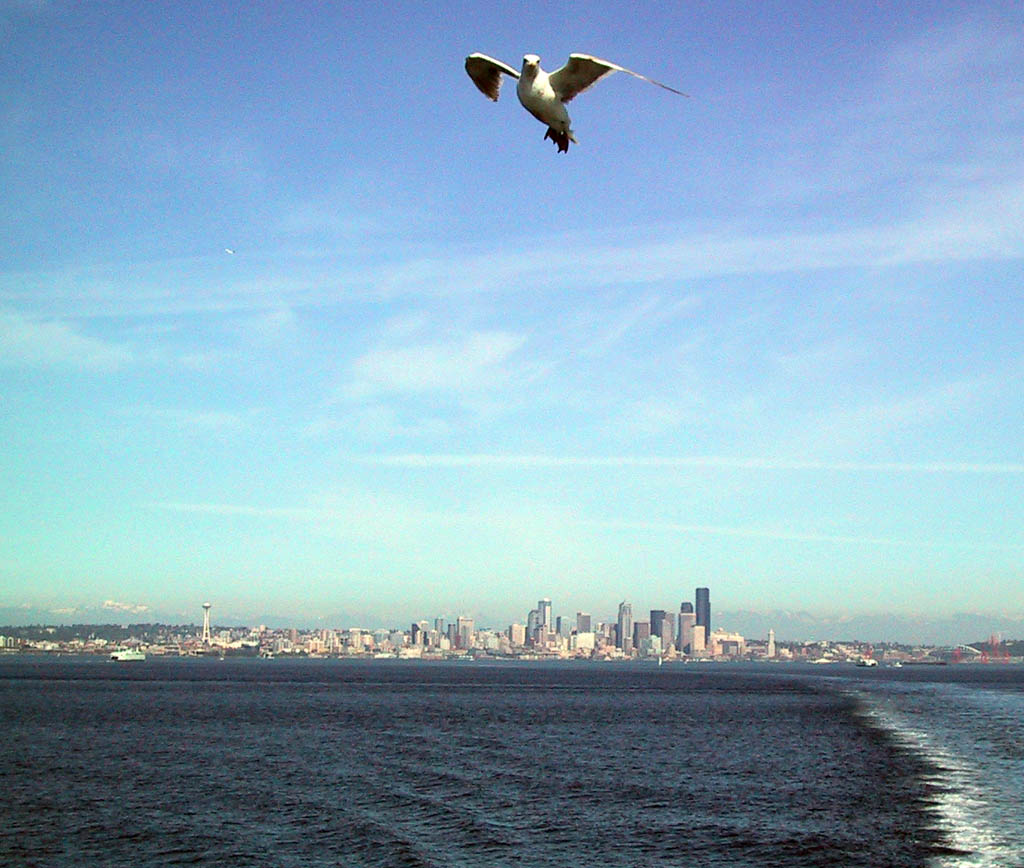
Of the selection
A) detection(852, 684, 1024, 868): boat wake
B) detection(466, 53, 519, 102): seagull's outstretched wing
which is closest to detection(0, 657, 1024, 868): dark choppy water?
detection(852, 684, 1024, 868): boat wake

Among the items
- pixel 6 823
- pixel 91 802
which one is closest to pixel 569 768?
pixel 91 802

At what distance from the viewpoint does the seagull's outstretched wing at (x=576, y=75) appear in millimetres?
15922

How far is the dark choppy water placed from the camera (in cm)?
3672

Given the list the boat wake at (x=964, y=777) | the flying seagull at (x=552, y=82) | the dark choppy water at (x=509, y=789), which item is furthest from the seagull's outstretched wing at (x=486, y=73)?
the boat wake at (x=964, y=777)

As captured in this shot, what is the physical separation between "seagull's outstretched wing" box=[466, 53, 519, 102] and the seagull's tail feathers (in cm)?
151

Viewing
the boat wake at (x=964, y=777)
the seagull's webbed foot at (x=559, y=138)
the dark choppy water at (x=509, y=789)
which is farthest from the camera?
the dark choppy water at (x=509, y=789)

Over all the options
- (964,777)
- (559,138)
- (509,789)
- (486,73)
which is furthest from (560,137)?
(964,777)

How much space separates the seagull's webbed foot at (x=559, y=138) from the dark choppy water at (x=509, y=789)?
25474 millimetres

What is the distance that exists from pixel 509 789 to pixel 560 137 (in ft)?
131

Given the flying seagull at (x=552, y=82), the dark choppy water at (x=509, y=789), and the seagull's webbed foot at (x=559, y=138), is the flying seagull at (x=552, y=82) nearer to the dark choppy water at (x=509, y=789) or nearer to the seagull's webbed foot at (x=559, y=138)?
the seagull's webbed foot at (x=559, y=138)

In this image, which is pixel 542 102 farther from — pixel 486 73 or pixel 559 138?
pixel 486 73

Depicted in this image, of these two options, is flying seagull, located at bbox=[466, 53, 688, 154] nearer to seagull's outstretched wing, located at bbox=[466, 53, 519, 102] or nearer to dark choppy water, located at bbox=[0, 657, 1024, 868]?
seagull's outstretched wing, located at bbox=[466, 53, 519, 102]

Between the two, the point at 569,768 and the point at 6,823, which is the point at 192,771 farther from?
the point at 569,768

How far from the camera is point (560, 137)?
15492mm
